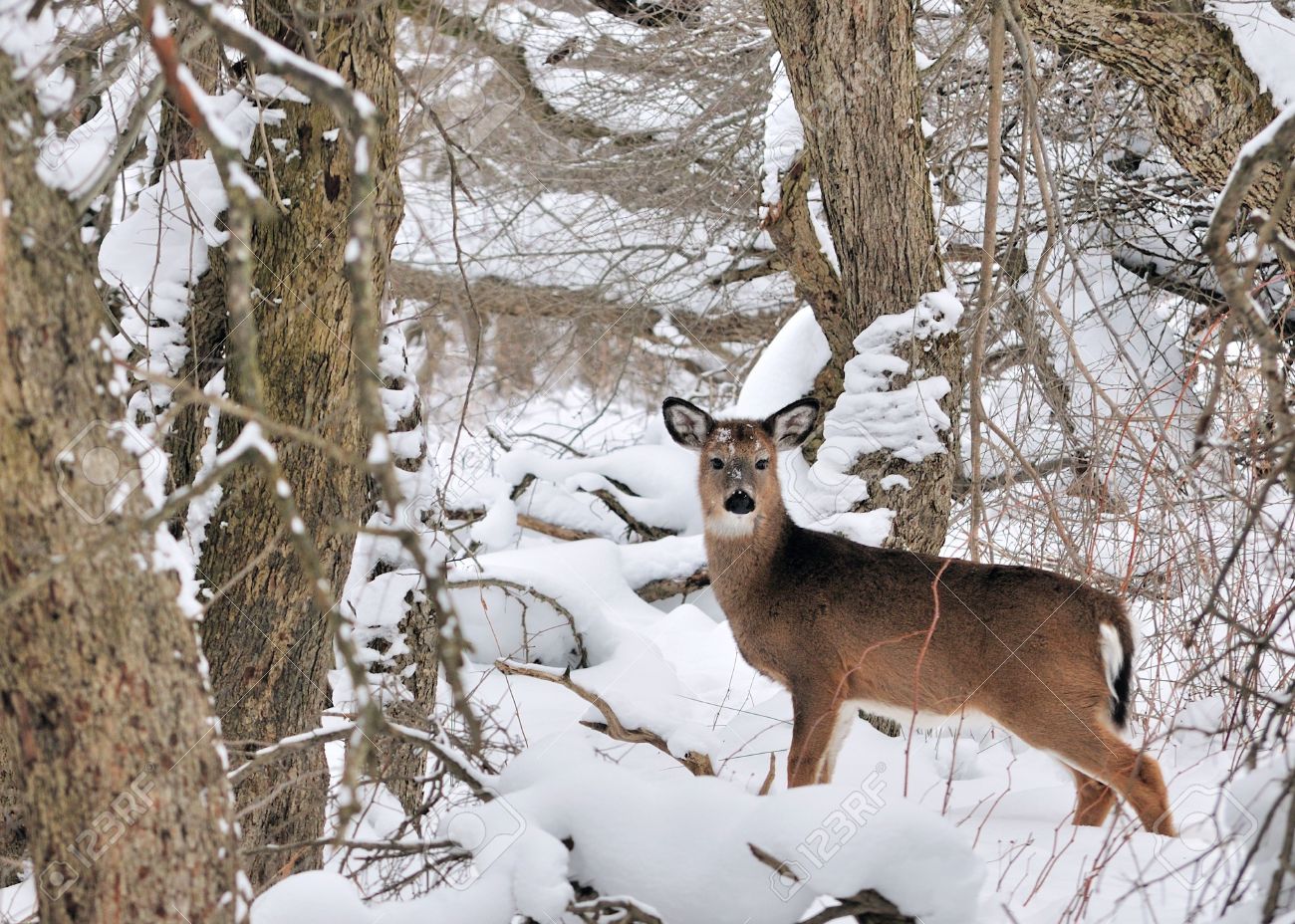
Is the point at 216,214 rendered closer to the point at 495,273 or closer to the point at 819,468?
the point at 819,468

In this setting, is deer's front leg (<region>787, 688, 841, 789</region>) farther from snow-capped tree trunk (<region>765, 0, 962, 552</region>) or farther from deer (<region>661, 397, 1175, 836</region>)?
snow-capped tree trunk (<region>765, 0, 962, 552</region>)

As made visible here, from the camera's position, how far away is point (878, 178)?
5.66 m

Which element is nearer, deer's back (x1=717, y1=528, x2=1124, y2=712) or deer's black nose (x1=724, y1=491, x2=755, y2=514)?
deer's back (x1=717, y1=528, x2=1124, y2=712)

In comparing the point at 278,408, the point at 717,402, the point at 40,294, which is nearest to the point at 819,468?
the point at 278,408

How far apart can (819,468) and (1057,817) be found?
2037 millimetres

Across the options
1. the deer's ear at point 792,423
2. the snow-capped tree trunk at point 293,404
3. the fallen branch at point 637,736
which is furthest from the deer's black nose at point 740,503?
the snow-capped tree trunk at point 293,404

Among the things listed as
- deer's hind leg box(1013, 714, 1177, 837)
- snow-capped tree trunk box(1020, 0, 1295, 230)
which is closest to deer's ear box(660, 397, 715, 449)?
deer's hind leg box(1013, 714, 1177, 837)

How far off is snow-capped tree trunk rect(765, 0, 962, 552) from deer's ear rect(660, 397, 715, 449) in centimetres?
79

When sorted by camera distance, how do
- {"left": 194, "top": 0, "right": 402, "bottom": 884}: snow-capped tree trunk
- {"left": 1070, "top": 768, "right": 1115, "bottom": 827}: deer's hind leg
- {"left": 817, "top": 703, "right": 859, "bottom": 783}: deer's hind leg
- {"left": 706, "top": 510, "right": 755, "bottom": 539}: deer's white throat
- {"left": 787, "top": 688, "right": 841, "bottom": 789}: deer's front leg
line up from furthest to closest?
{"left": 706, "top": 510, "right": 755, "bottom": 539}: deer's white throat, {"left": 817, "top": 703, "right": 859, "bottom": 783}: deer's hind leg, {"left": 787, "top": 688, "right": 841, "bottom": 789}: deer's front leg, {"left": 1070, "top": 768, "right": 1115, "bottom": 827}: deer's hind leg, {"left": 194, "top": 0, "right": 402, "bottom": 884}: snow-capped tree trunk

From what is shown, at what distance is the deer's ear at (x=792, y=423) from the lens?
5.85 meters

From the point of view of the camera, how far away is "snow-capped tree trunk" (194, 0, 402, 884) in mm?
Answer: 4059

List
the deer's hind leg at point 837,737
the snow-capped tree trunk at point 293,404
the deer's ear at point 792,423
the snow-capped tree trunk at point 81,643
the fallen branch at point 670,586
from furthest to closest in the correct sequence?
the fallen branch at point 670,586, the deer's ear at point 792,423, the deer's hind leg at point 837,737, the snow-capped tree trunk at point 293,404, the snow-capped tree trunk at point 81,643

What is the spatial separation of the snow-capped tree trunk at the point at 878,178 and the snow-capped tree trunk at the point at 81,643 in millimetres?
3916

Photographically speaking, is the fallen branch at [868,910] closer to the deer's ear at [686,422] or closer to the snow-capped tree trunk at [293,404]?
the snow-capped tree trunk at [293,404]
